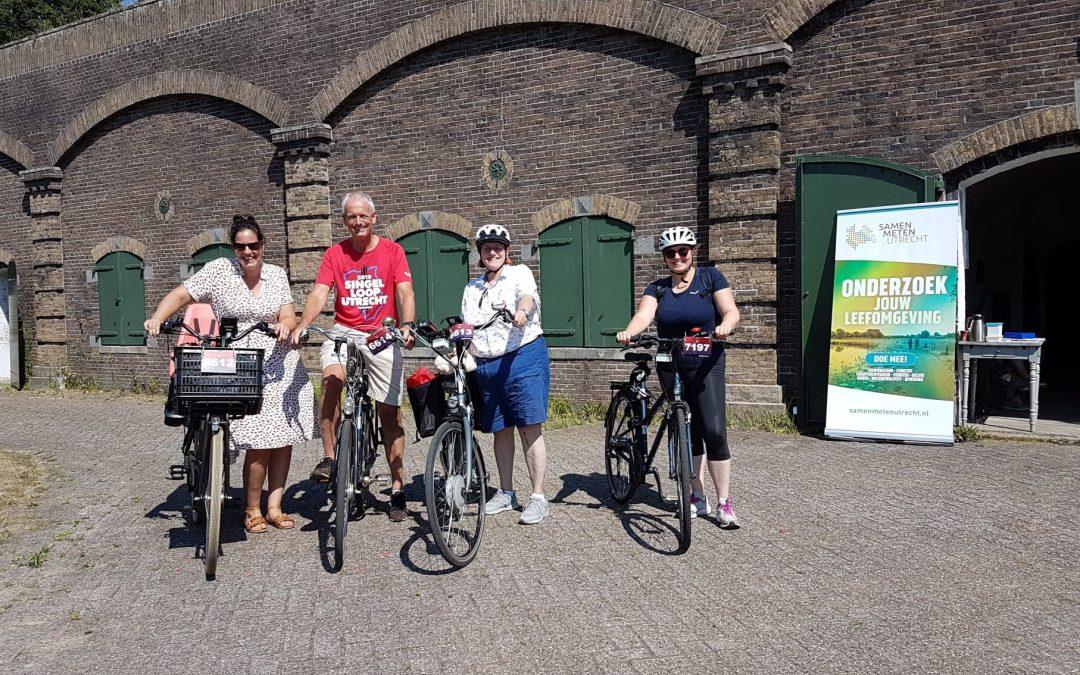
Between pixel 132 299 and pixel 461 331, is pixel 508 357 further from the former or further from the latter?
pixel 132 299

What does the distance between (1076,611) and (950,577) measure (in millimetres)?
599

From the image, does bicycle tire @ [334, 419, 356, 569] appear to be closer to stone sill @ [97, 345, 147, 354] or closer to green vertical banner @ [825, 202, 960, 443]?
green vertical banner @ [825, 202, 960, 443]

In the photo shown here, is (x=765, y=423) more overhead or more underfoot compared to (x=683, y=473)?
more underfoot

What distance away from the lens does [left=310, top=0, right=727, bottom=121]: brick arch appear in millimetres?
9789

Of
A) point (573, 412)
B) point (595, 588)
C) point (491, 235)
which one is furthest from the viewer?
point (573, 412)

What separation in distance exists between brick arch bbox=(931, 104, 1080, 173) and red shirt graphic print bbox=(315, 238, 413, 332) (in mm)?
6172

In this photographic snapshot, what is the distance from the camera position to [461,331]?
4961mm

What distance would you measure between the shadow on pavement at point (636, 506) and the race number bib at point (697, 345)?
117 cm

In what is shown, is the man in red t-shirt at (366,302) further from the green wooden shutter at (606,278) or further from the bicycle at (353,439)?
the green wooden shutter at (606,278)

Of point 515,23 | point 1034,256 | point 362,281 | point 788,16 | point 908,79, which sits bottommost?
point 362,281

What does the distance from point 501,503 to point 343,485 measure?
140 cm

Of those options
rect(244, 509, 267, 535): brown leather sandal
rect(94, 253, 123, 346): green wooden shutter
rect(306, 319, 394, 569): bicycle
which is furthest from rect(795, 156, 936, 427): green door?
rect(94, 253, 123, 346): green wooden shutter

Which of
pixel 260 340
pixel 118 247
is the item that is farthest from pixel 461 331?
pixel 118 247

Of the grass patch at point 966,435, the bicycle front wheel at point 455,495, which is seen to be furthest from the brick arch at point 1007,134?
the bicycle front wheel at point 455,495
